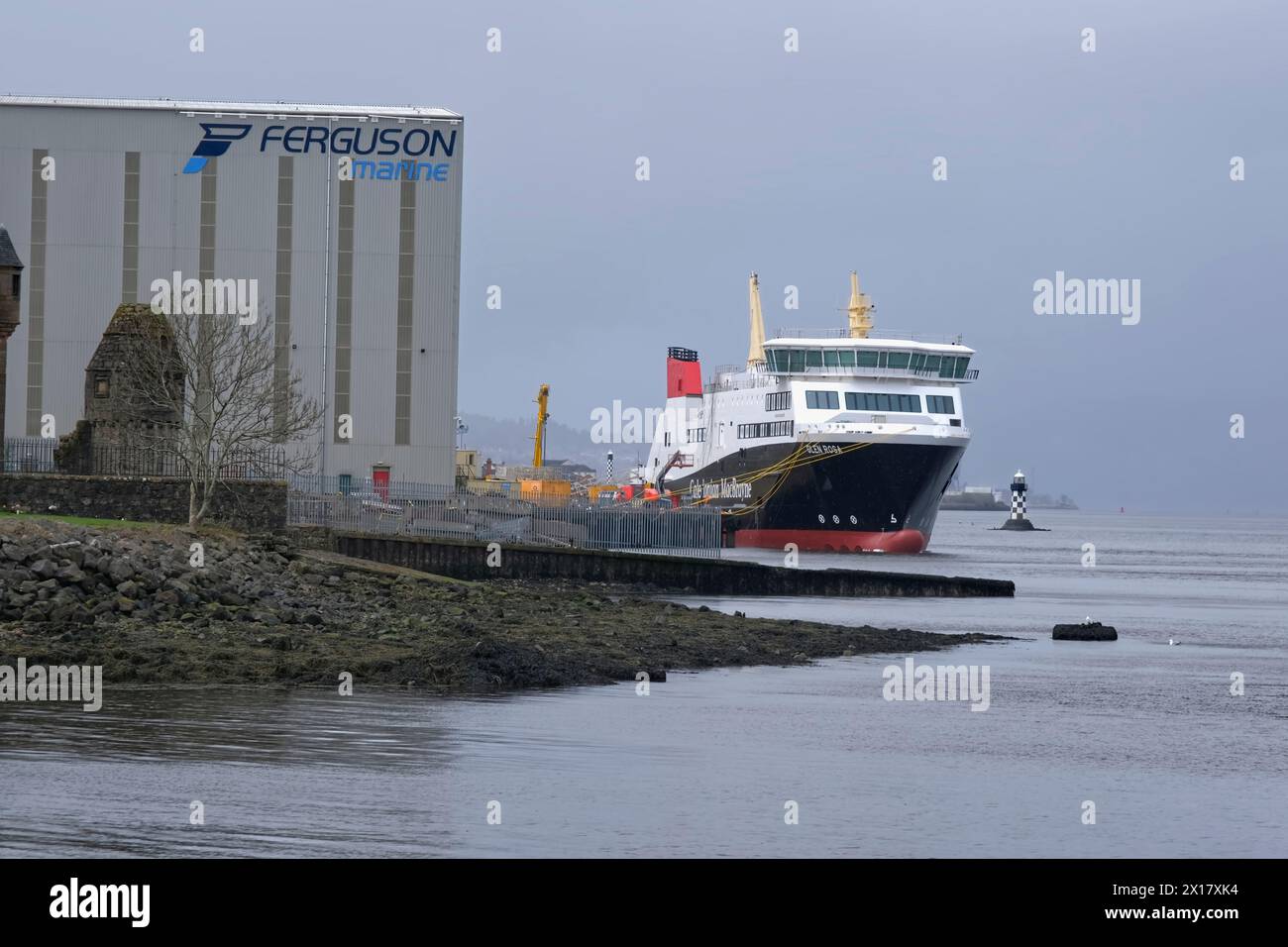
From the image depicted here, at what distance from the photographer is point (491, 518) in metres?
51.9

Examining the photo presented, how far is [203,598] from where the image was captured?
89.7 feet

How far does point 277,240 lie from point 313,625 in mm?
36663

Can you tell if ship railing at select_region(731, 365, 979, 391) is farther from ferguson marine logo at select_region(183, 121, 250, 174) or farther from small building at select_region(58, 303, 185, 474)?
small building at select_region(58, 303, 185, 474)

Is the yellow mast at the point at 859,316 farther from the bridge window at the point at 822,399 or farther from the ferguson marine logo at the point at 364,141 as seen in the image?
the ferguson marine logo at the point at 364,141

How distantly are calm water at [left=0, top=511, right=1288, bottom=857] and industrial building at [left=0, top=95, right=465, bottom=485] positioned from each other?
117 ft

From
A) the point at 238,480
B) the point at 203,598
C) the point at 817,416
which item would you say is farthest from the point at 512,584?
the point at 817,416

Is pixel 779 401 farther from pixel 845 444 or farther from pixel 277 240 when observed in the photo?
pixel 277 240

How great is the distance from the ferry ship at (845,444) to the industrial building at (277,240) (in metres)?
22.4

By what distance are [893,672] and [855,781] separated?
34.5 ft

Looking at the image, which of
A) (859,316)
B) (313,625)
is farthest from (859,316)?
(313,625)
